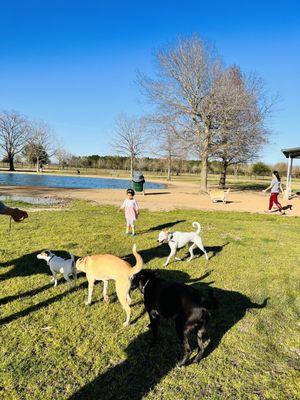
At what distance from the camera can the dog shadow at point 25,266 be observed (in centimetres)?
642

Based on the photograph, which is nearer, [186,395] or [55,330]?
[186,395]

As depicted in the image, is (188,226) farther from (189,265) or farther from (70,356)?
(70,356)

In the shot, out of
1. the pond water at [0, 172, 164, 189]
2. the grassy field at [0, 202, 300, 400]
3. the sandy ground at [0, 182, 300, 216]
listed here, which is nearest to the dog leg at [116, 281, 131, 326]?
the grassy field at [0, 202, 300, 400]

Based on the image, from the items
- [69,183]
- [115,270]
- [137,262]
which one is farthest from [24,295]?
[69,183]

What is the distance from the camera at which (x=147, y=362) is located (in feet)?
12.6

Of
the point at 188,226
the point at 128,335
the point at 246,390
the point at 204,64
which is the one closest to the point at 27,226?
the point at 188,226

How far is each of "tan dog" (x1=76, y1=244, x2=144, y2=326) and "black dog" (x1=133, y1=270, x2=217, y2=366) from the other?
0.16 m

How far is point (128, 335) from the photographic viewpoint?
4.38m

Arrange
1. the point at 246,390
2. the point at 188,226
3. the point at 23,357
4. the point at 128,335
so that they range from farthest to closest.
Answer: the point at 188,226 < the point at 128,335 < the point at 23,357 < the point at 246,390

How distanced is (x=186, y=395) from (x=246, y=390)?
0.66 m

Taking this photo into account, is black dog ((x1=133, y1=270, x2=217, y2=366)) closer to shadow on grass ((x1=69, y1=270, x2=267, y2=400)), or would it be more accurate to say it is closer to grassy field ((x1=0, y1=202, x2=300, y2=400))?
shadow on grass ((x1=69, y1=270, x2=267, y2=400))

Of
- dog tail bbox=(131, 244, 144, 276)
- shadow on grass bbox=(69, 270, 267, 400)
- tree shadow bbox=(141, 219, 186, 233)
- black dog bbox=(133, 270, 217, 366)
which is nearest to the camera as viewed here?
shadow on grass bbox=(69, 270, 267, 400)

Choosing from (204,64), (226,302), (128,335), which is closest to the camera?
(128,335)

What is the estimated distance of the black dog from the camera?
375cm
